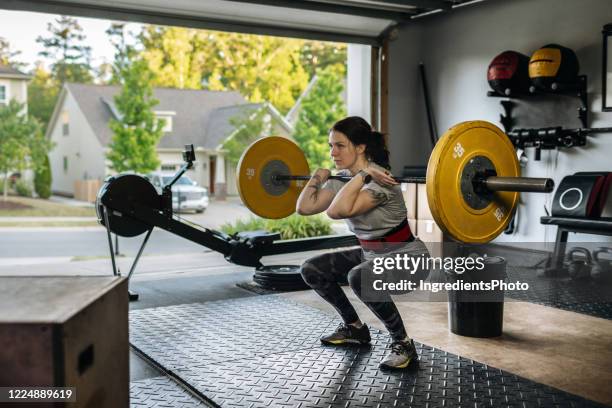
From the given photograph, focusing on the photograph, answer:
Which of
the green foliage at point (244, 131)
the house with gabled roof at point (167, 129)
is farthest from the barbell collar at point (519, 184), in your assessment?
the house with gabled roof at point (167, 129)

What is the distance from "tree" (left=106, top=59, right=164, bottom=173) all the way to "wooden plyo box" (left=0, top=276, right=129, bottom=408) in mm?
9348

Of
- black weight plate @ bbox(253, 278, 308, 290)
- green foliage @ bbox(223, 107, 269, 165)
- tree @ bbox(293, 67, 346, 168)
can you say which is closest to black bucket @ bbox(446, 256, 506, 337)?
black weight plate @ bbox(253, 278, 308, 290)

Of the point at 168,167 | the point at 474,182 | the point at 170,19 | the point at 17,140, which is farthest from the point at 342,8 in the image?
the point at 17,140

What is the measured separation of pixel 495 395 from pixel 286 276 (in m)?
2.30

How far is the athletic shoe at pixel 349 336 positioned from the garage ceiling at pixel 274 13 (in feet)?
10.5

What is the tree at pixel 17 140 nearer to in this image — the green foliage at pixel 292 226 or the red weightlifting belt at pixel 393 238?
the green foliage at pixel 292 226

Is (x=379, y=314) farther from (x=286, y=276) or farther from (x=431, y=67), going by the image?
(x=431, y=67)

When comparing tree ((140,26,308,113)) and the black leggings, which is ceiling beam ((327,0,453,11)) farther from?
tree ((140,26,308,113))

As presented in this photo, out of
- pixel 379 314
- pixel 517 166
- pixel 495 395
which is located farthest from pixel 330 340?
pixel 517 166

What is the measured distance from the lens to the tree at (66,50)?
14555mm

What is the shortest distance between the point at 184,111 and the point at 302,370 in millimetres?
11992

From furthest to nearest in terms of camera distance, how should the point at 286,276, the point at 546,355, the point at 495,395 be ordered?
the point at 286,276, the point at 546,355, the point at 495,395

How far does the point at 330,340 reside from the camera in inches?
125

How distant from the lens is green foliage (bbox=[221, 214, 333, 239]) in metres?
7.83
